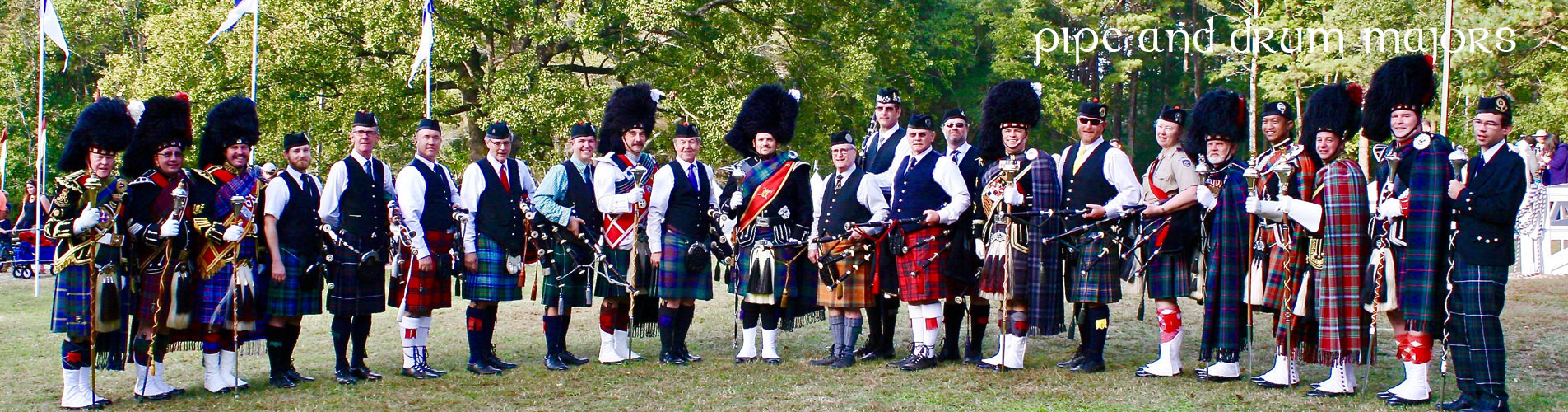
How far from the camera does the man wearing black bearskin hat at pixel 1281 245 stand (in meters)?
5.98

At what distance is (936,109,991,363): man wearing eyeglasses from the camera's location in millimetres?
6992

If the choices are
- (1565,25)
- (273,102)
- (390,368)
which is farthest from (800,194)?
(1565,25)

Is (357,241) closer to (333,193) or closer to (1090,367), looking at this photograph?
(333,193)

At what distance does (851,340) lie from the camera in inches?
285

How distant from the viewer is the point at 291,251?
640 cm

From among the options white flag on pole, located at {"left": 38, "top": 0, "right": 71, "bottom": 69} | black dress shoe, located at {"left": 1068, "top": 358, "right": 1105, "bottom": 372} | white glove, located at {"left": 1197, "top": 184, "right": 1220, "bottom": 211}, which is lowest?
black dress shoe, located at {"left": 1068, "top": 358, "right": 1105, "bottom": 372}

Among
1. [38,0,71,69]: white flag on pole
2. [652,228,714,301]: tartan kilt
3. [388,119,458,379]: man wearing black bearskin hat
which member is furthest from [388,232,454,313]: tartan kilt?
[38,0,71,69]: white flag on pole

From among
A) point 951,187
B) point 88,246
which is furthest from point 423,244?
point 951,187

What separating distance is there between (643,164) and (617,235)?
468 mm

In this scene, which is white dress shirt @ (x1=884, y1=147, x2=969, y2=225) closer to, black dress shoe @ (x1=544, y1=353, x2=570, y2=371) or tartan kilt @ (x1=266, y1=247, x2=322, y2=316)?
black dress shoe @ (x1=544, y1=353, x2=570, y2=371)

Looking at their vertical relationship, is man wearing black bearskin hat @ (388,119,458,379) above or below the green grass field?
above

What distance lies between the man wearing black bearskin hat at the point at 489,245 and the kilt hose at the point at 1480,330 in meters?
4.84

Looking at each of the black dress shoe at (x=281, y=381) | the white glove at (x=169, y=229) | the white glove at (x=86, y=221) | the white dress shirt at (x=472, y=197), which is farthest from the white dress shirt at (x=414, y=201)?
the white glove at (x=86, y=221)

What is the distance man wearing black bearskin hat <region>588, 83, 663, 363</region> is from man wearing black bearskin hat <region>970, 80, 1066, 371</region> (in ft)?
6.65
